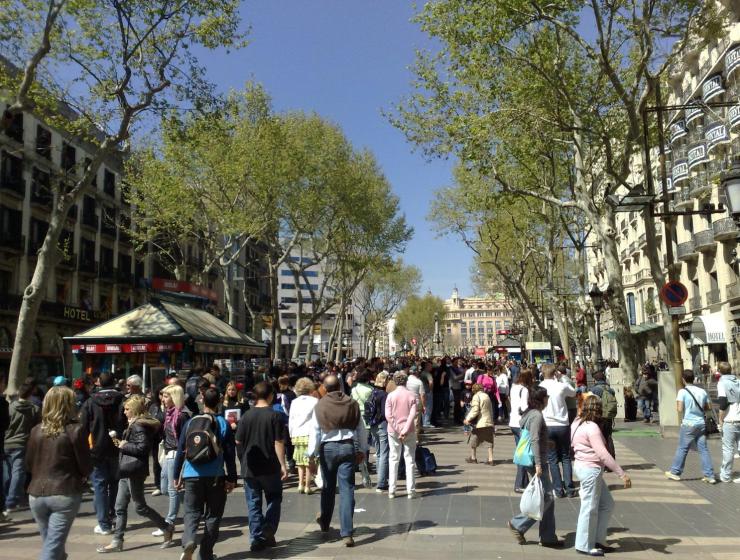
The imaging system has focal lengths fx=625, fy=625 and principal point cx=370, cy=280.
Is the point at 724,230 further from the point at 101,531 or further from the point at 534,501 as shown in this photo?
the point at 101,531

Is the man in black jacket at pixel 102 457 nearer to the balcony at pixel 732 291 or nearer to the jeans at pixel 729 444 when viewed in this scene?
the jeans at pixel 729 444

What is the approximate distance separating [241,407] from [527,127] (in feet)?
36.0

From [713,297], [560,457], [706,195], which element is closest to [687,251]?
[713,297]

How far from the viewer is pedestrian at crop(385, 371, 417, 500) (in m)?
8.15

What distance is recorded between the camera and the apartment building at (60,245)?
30.3 metres

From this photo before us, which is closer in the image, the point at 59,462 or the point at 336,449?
the point at 59,462

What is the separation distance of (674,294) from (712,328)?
23.7m

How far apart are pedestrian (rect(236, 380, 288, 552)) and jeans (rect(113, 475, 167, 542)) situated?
957 mm

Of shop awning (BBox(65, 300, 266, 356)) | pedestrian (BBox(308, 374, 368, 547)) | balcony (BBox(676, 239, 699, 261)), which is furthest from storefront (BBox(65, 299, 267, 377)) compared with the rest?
balcony (BBox(676, 239, 699, 261))

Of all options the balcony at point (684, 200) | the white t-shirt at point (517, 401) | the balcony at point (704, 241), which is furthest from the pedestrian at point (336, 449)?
the balcony at point (684, 200)

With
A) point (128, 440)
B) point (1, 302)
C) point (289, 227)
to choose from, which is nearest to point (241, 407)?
point (128, 440)

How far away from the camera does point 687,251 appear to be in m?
36.2

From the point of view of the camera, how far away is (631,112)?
13359mm

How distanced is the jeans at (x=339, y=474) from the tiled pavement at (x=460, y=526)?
0.34 metres
